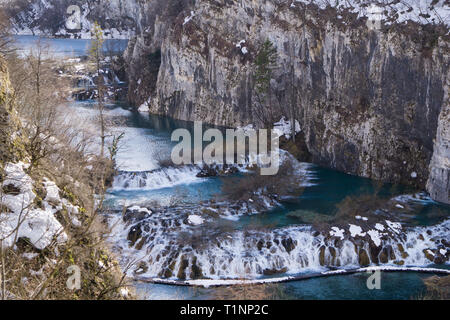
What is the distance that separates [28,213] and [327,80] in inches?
1269

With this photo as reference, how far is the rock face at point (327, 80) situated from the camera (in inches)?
1291

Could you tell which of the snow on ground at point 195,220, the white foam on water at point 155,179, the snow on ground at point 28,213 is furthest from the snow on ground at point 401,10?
the snow on ground at point 28,213

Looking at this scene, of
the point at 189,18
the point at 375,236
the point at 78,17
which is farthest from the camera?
the point at 78,17

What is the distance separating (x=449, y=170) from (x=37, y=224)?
25.9m

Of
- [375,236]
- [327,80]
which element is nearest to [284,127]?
[327,80]

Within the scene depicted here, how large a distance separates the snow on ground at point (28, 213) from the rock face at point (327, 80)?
25267mm

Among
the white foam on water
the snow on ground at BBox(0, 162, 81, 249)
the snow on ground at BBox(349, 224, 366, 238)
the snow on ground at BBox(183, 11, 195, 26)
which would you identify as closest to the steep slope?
the snow on ground at BBox(183, 11, 195, 26)

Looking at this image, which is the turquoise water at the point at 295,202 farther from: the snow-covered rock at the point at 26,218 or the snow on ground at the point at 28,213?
the snow-covered rock at the point at 26,218

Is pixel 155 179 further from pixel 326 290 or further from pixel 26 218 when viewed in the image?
pixel 26 218

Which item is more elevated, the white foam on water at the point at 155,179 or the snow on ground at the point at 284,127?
the snow on ground at the point at 284,127

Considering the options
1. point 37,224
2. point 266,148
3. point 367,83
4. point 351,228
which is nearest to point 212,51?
point 266,148

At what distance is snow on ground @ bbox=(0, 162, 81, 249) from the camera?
33.3 ft

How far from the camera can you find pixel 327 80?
3894 cm

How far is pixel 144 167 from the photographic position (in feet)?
115
